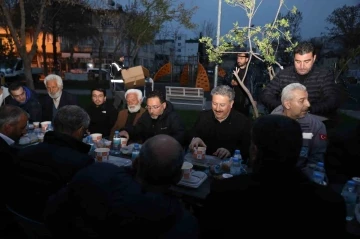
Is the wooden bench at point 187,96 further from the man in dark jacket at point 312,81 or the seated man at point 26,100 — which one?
the man in dark jacket at point 312,81

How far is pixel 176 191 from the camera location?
2.56m

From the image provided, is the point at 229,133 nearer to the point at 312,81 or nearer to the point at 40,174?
the point at 312,81

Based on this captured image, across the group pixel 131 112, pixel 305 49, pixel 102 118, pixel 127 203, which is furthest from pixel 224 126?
pixel 127 203

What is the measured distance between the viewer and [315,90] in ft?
13.7

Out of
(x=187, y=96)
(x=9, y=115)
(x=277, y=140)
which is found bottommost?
(x=187, y=96)

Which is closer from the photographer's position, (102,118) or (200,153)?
(200,153)

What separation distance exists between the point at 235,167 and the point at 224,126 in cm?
124

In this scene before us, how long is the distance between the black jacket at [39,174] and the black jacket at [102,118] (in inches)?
131

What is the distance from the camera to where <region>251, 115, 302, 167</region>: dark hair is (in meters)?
1.65

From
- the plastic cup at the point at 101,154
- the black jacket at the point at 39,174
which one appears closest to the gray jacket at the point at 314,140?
the plastic cup at the point at 101,154

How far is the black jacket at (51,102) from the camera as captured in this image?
18.4 ft

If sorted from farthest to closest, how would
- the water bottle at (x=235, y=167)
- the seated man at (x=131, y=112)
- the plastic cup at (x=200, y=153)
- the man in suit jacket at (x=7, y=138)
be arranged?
the seated man at (x=131, y=112) → the plastic cup at (x=200, y=153) → the water bottle at (x=235, y=167) → the man in suit jacket at (x=7, y=138)

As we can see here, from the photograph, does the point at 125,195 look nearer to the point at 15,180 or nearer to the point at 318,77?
the point at 15,180

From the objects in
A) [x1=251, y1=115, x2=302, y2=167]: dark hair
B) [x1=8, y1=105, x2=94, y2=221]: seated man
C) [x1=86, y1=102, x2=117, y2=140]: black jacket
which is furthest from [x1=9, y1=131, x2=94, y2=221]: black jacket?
[x1=86, y1=102, x2=117, y2=140]: black jacket
